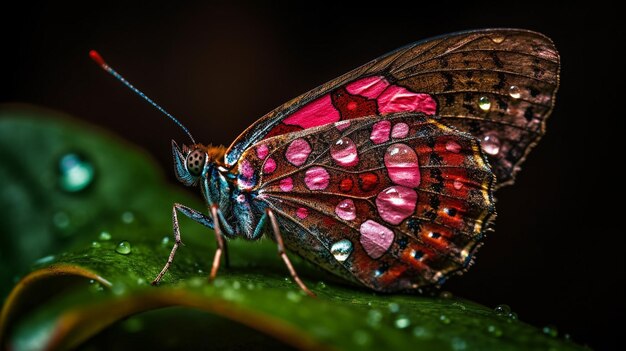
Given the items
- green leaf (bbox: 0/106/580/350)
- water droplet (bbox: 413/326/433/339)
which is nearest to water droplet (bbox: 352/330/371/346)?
green leaf (bbox: 0/106/580/350)

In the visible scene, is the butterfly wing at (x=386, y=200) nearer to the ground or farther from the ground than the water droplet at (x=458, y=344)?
farther from the ground

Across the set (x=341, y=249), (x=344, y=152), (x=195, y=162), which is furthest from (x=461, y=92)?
(x=195, y=162)

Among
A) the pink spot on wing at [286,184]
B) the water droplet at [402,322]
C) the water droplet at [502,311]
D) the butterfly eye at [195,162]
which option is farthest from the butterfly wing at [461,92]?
the water droplet at [402,322]

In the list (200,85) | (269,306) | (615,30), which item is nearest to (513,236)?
(615,30)

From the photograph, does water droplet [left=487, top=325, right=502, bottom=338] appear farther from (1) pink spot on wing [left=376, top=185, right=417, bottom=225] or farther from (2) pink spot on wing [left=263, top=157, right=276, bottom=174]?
(2) pink spot on wing [left=263, top=157, right=276, bottom=174]

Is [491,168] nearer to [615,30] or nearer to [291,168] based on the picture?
[291,168]

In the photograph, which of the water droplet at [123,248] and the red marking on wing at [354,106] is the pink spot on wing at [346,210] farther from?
the water droplet at [123,248]
